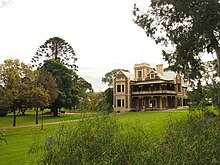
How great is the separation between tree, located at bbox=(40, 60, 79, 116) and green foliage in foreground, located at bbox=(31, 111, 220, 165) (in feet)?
118

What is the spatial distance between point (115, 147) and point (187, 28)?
35.5 feet

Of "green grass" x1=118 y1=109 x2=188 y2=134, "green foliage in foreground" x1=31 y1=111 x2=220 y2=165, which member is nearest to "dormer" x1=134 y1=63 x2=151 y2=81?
"green grass" x1=118 y1=109 x2=188 y2=134

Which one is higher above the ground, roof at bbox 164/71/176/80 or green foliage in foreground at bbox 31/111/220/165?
roof at bbox 164/71/176/80

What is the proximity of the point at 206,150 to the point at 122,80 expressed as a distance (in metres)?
47.3

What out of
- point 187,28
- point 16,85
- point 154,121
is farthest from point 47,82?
point 187,28

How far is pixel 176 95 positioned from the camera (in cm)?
5197

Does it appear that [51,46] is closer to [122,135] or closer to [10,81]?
[10,81]

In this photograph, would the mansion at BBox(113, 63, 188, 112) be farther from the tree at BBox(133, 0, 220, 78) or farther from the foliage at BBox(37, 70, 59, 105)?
the tree at BBox(133, 0, 220, 78)

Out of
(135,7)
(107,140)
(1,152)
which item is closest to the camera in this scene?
(107,140)

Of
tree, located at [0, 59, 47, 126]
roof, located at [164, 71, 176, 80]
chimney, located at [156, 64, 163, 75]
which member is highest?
chimney, located at [156, 64, 163, 75]

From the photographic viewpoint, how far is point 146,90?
51469 millimetres

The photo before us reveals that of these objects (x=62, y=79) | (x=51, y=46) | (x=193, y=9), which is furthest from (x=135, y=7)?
(x=51, y=46)

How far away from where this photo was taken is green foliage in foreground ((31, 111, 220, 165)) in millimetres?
4660

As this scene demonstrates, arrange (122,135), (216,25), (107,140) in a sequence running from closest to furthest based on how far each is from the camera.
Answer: (107,140), (122,135), (216,25)
